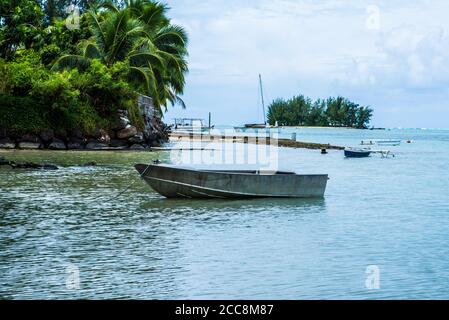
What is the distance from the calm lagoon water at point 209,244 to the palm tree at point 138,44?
17.1 meters

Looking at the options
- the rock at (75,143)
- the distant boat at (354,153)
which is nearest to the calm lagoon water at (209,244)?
the rock at (75,143)

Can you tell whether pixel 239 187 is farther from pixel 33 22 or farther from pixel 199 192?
pixel 33 22

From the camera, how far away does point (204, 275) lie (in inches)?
394

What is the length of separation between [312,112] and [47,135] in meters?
132

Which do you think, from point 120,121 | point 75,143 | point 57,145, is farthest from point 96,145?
point 57,145

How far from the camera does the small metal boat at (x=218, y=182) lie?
1780 cm

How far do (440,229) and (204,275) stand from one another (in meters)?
7.79

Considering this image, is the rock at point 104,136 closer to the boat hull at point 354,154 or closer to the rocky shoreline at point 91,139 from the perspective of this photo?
the rocky shoreline at point 91,139

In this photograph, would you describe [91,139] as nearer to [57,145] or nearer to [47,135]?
[57,145]

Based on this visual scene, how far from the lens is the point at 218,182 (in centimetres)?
1802

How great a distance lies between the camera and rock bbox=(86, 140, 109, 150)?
126ft

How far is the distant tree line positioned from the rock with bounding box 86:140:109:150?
124 meters

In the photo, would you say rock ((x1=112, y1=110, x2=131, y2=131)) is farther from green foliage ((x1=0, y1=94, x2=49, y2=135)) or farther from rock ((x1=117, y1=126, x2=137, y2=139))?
green foliage ((x1=0, y1=94, x2=49, y2=135))

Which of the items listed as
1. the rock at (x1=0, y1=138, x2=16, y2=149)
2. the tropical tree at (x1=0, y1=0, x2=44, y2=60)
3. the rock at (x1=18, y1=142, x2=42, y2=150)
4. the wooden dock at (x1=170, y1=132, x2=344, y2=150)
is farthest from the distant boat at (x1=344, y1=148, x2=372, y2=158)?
the rock at (x1=0, y1=138, x2=16, y2=149)
